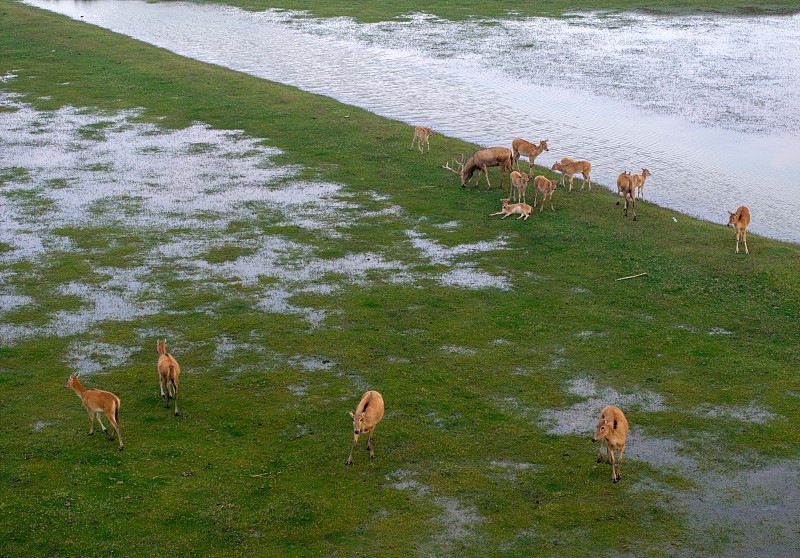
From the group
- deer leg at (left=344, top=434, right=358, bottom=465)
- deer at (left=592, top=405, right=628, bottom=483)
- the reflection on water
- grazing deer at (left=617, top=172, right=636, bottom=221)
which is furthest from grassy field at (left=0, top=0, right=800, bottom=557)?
the reflection on water

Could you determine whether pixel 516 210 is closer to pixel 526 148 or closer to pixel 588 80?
pixel 526 148

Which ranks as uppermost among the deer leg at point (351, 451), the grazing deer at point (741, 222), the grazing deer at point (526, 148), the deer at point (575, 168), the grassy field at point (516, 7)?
the grassy field at point (516, 7)

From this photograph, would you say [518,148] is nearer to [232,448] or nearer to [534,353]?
[534,353]

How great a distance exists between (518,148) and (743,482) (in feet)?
53.0

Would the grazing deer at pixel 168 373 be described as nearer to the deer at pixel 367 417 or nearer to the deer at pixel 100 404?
the deer at pixel 100 404

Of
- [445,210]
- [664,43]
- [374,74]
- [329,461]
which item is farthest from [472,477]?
[664,43]

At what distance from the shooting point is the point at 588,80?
40.6 meters

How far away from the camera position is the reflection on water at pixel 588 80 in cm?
2817

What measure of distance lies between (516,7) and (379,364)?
2048 inches

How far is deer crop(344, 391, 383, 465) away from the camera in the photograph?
12492 mm

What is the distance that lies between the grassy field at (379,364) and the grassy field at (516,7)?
36.1 metres

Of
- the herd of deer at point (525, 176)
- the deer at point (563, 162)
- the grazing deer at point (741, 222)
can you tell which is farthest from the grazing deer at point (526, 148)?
the grazing deer at point (741, 222)

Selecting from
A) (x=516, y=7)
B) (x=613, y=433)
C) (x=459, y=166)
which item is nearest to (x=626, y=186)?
(x=459, y=166)

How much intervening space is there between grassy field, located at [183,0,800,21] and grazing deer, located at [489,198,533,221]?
39.0 meters
